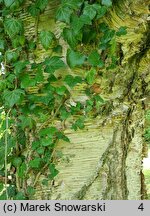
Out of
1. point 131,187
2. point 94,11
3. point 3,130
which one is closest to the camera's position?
point 94,11

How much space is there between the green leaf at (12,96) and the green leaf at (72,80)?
20 cm

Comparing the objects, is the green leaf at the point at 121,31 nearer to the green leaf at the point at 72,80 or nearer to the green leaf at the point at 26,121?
the green leaf at the point at 72,80

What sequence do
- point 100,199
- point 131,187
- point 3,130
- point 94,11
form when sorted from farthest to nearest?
point 131,187, point 100,199, point 3,130, point 94,11

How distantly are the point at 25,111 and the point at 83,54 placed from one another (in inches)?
14.3

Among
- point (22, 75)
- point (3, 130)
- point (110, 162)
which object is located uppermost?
point (22, 75)

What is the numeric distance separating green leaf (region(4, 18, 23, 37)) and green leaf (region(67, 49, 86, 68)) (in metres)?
0.23

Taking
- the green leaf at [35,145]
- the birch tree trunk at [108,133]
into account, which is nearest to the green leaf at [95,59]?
the birch tree trunk at [108,133]

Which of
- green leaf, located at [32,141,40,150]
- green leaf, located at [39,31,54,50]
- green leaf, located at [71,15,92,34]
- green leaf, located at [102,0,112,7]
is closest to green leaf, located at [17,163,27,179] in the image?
green leaf, located at [32,141,40,150]

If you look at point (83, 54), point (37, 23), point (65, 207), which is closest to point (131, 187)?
point (65, 207)

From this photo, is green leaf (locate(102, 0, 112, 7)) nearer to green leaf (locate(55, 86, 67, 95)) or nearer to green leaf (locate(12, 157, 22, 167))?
green leaf (locate(55, 86, 67, 95))

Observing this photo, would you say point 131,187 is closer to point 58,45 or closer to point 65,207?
point 65,207

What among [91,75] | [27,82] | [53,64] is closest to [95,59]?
[91,75]

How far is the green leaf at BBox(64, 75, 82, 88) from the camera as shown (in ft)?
5.65

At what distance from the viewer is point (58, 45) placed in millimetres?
1752
